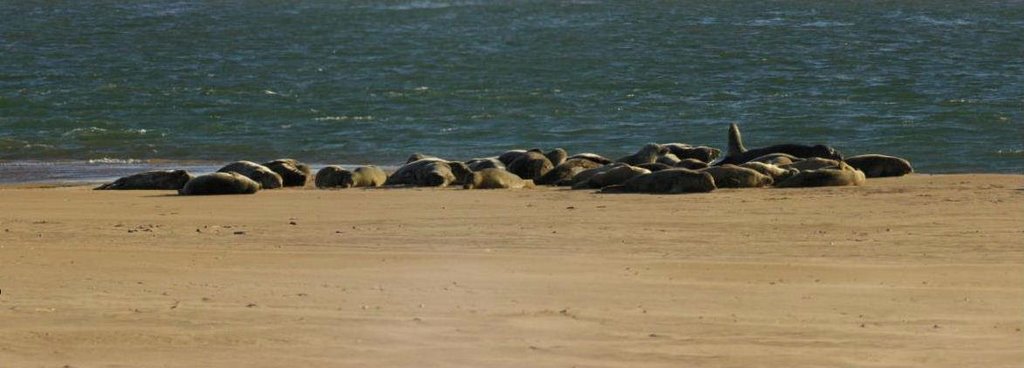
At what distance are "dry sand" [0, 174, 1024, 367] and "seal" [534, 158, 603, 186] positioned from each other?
2.65 meters

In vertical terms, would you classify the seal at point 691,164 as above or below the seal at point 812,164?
below

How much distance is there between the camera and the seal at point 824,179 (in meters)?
13.0

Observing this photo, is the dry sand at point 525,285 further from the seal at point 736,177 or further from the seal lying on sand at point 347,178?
the seal lying on sand at point 347,178

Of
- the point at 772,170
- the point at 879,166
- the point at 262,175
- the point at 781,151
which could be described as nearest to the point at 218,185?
the point at 262,175

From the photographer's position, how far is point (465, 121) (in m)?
22.7

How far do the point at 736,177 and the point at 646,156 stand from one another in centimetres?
263

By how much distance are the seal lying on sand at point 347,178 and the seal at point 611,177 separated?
202cm

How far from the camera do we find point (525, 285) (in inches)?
282

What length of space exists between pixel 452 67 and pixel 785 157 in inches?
654

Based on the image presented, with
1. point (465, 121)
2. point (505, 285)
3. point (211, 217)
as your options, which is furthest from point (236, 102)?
point (505, 285)

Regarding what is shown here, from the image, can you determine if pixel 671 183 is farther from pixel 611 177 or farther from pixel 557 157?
pixel 557 157

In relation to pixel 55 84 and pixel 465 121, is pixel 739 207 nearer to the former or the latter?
pixel 465 121

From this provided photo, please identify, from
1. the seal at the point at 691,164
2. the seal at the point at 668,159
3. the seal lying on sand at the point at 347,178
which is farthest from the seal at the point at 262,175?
the seal at the point at 691,164

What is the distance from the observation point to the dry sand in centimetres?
575
